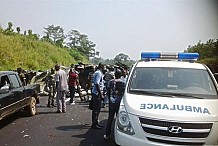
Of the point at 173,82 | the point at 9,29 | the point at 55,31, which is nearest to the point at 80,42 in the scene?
the point at 55,31

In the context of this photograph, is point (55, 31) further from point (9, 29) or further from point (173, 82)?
point (173, 82)

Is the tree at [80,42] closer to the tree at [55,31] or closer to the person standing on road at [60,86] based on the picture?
the tree at [55,31]

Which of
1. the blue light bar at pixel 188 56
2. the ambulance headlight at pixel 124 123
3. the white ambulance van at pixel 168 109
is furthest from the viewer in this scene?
the blue light bar at pixel 188 56

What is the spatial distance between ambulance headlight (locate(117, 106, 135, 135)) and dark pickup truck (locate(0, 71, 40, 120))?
3635 mm

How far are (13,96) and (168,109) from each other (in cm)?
485

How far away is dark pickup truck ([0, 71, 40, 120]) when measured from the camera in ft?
24.1

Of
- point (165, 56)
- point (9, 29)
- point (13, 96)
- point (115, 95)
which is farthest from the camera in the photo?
point (9, 29)

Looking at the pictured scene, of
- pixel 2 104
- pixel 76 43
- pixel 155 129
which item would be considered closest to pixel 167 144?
pixel 155 129

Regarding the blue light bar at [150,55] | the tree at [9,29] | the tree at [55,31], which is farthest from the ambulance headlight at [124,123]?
the tree at [55,31]

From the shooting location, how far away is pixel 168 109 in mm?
4520

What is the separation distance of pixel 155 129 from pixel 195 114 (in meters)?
0.63

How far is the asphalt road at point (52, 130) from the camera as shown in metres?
6.36

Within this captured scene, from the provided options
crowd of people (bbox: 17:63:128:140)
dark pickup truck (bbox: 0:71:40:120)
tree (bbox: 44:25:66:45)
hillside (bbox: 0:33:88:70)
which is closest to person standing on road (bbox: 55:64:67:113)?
crowd of people (bbox: 17:63:128:140)

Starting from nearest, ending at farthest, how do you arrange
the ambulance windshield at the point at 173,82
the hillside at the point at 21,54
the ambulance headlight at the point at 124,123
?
the ambulance headlight at the point at 124,123
the ambulance windshield at the point at 173,82
the hillside at the point at 21,54
